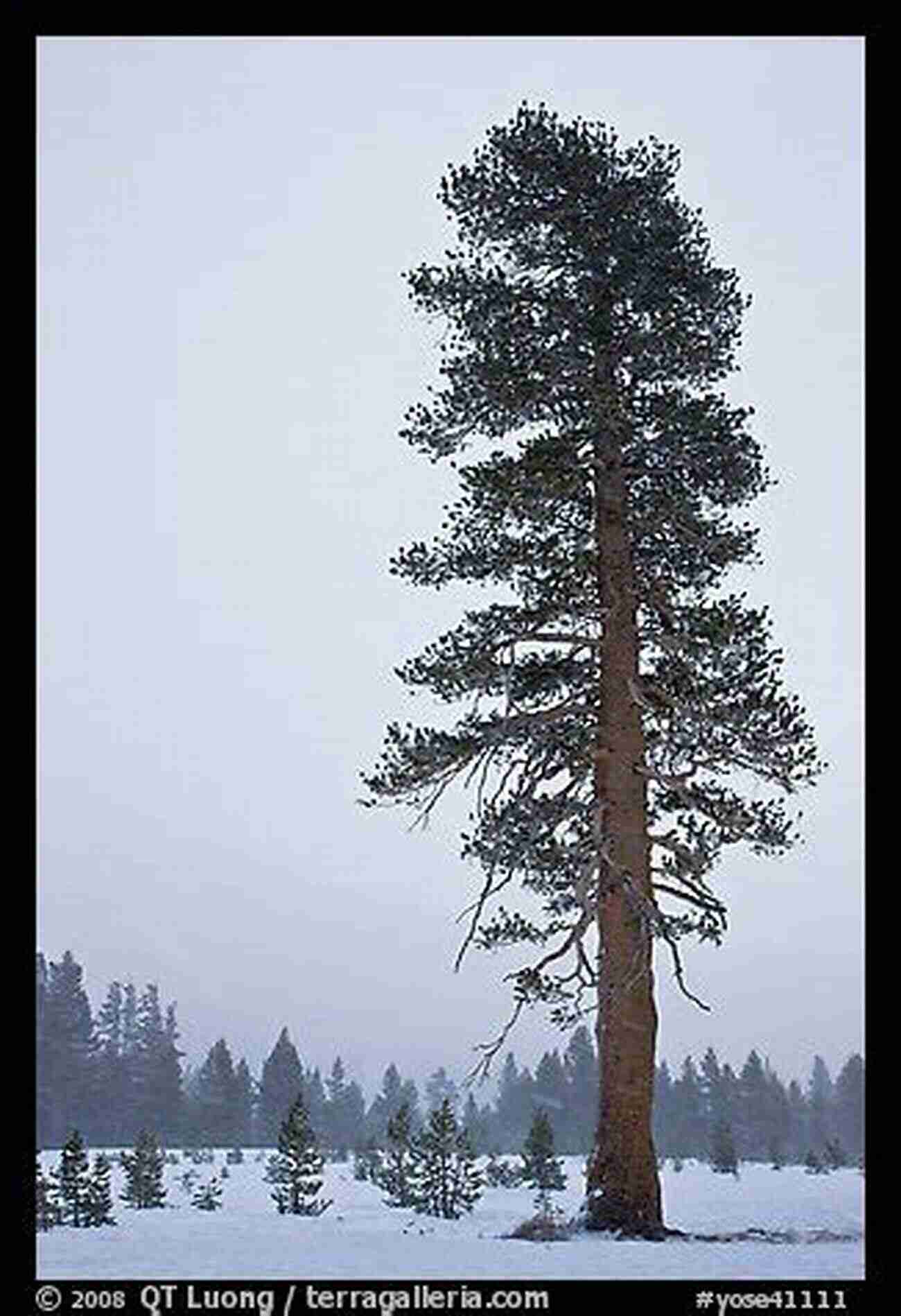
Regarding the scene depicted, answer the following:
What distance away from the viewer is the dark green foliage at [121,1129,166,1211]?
73.7ft

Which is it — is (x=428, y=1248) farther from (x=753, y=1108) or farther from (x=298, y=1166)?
(x=753, y=1108)

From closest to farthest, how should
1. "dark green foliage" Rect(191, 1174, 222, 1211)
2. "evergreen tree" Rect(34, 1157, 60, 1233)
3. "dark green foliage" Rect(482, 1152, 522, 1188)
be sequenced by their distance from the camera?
"evergreen tree" Rect(34, 1157, 60, 1233), "dark green foliage" Rect(191, 1174, 222, 1211), "dark green foliage" Rect(482, 1152, 522, 1188)

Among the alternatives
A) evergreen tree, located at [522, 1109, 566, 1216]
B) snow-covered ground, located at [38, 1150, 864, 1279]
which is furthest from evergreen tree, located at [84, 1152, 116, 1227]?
evergreen tree, located at [522, 1109, 566, 1216]

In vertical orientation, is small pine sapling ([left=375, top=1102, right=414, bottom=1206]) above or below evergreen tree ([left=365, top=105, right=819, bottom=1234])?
below

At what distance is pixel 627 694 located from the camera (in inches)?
647

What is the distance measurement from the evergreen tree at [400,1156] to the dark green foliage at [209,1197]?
275 centimetres

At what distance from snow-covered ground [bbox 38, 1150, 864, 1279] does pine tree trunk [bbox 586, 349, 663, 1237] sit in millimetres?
775

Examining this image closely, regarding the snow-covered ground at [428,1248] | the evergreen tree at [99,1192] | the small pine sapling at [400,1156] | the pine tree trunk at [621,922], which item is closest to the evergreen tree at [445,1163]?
the small pine sapling at [400,1156]

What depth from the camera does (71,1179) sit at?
70.7ft

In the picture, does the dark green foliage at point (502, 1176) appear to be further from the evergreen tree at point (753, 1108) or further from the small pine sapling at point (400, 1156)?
the evergreen tree at point (753, 1108)

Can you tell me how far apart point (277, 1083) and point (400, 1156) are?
34.8 meters

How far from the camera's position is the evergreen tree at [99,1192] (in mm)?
17172

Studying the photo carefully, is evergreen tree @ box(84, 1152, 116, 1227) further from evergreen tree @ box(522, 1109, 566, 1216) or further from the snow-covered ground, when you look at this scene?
evergreen tree @ box(522, 1109, 566, 1216)
